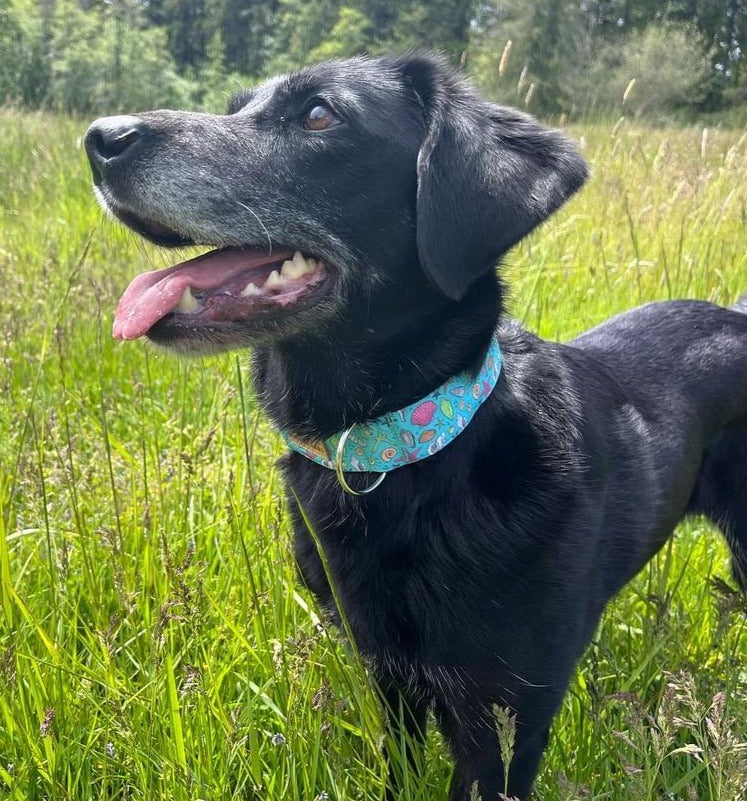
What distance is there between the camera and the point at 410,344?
5.24ft

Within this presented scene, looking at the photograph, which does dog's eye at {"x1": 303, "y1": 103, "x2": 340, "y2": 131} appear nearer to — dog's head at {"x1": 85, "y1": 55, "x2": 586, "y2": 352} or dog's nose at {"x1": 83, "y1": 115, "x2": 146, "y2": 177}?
dog's head at {"x1": 85, "y1": 55, "x2": 586, "y2": 352}

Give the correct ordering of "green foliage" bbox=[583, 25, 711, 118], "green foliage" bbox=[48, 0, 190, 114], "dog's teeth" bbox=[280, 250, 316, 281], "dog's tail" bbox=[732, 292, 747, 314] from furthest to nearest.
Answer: "green foliage" bbox=[48, 0, 190, 114] < "green foliage" bbox=[583, 25, 711, 118] < "dog's tail" bbox=[732, 292, 747, 314] < "dog's teeth" bbox=[280, 250, 316, 281]

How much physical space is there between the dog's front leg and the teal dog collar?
1.49 feet

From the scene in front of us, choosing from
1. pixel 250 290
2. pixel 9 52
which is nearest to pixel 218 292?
pixel 250 290

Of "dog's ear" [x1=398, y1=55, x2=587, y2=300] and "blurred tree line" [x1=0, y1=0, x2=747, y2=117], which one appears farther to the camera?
"blurred tree line" [x1=0, y1=0, x2=747, y2=117]

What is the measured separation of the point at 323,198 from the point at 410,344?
14.2 inches

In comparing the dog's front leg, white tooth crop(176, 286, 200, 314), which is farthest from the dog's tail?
white tooth crop(176, 286, 200, 314)

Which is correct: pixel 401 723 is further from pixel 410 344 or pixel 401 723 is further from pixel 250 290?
pixel 250 290

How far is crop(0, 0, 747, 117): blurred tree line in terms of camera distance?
6.74 metres

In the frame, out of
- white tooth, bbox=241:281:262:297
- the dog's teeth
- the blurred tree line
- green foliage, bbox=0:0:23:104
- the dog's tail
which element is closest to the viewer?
white tooth, bbox=241:281:262:297

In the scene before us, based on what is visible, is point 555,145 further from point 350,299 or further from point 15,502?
point 15,502

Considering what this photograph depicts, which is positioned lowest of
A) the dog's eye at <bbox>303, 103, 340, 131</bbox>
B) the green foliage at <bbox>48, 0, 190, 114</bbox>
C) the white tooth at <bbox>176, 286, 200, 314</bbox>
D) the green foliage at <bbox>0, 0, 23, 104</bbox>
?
the green foliage at <bbox>48, 0, 190, 114</bbox>

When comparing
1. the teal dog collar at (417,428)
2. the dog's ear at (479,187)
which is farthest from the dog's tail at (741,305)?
the teal dog collar at (417,428)

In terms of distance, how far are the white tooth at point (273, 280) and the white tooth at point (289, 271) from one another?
0.02 m
